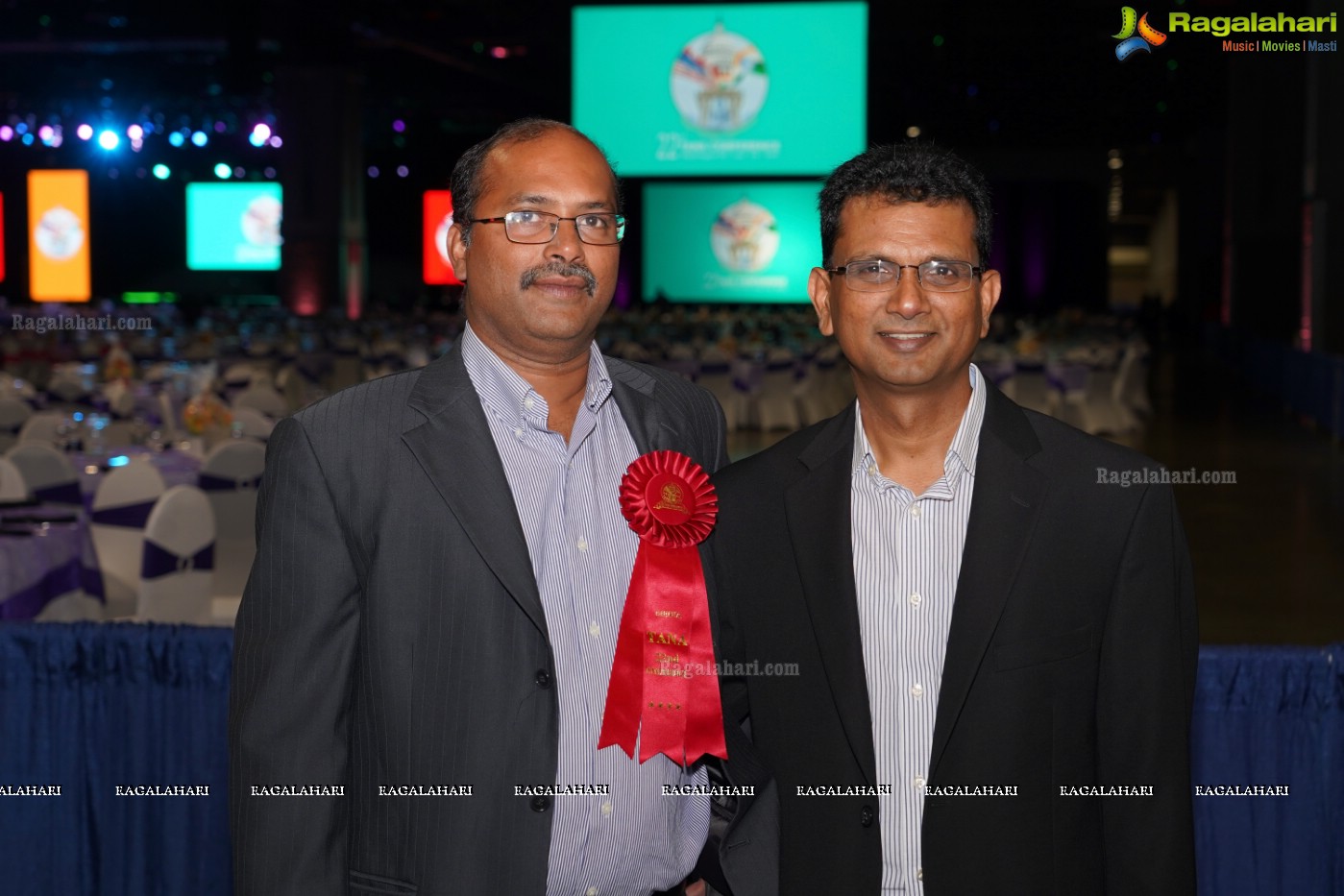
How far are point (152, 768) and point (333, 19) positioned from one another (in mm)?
16435

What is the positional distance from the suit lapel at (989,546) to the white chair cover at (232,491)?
14.5 feet

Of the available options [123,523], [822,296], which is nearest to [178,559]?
[123,523]

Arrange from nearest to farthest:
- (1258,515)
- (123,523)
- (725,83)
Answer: (123,523)
(1258,515)
(725,83)

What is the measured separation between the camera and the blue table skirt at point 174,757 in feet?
9.31

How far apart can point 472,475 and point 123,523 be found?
4095 mm

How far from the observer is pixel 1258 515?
348 inches

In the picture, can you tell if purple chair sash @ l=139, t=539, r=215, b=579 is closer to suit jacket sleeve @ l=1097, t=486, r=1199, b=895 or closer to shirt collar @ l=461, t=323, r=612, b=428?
shirt collar @ l=461, t=323, r=612, b=428

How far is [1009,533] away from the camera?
67.3 inches

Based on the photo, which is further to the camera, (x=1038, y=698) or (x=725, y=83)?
(x=725, y=83)

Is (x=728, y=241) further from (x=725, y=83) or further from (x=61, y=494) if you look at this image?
(x=61, y=494)

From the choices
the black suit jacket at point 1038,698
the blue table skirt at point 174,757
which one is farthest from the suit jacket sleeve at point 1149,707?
the blue table skirt at point 174,757

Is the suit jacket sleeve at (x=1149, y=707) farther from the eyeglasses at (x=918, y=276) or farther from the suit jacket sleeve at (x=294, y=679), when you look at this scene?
the suit jacket sleeve at (x=294, y=679)

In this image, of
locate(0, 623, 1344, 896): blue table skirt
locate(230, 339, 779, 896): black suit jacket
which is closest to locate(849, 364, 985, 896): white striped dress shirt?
locate(230, 339, 779, 896): black suit jacket

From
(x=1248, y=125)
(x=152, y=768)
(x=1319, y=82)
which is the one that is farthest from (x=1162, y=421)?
(x=152, y=768)
